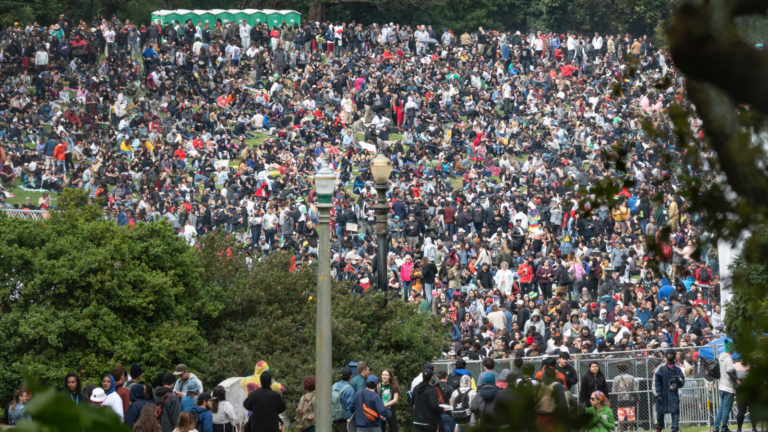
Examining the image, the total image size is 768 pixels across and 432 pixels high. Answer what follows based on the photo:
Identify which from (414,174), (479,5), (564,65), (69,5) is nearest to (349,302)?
(414,174)

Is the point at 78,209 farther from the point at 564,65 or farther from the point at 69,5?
the point at 69,5

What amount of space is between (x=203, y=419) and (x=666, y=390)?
635cm

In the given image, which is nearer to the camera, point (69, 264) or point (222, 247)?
point (69, 264)

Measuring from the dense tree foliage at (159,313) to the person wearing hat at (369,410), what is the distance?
3.52 meters

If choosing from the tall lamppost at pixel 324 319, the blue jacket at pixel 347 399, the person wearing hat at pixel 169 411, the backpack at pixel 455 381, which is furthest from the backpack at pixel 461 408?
the person wearing hat at pixel 169 411

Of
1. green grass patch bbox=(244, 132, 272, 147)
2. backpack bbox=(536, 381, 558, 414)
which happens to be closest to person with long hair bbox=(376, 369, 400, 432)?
backpack bbox=(536, 381, 558, 414)

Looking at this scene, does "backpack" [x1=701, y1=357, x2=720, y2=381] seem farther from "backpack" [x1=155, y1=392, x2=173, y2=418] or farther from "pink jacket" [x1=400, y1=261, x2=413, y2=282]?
"pink jacket" [x1=400, y1=261, x2=413, y2=282]

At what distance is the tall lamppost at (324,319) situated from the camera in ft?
35.0

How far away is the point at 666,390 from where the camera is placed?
13.7m

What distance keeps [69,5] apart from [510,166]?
30062 mm

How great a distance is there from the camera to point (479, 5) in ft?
230

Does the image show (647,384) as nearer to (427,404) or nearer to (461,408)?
(461,408)

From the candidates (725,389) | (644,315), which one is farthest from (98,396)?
(644,315)

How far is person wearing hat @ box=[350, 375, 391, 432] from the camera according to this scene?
11.0 m
